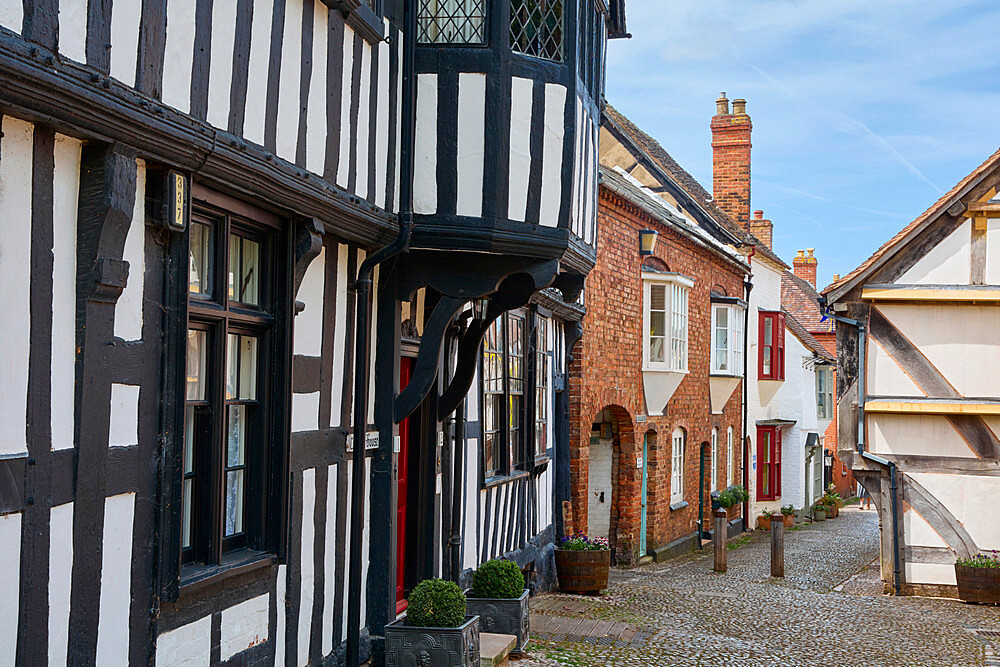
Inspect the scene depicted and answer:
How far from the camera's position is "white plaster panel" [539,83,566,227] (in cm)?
701

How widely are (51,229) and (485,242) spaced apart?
343cm

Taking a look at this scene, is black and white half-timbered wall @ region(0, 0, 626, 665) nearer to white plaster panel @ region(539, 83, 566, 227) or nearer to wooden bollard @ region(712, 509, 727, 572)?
white plaster panel @ region(539, 83, 566, 227)

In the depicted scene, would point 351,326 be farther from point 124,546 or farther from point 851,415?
point 851,415

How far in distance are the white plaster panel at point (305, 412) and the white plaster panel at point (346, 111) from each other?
1.30m

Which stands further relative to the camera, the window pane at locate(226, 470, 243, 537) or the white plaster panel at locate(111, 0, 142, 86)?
the window pane at locate(226, 470, 243, 537)

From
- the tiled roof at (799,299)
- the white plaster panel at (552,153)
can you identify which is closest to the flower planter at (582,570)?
the white plaster panel at (552,153)

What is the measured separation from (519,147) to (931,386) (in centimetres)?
950

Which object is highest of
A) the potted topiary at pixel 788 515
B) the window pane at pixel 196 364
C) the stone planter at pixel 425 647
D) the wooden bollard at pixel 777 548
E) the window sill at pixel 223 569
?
the window pane at pixel 196 364

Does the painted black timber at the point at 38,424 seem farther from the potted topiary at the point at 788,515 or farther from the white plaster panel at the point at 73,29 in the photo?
the potted topiary at the point at 788,515

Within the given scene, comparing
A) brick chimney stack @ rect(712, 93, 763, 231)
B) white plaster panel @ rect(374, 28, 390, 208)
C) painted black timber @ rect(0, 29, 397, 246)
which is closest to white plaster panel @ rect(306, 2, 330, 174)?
painted black timber @ rect(0, 29, 397, 246)


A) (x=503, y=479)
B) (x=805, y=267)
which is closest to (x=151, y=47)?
(x=503, y=479)

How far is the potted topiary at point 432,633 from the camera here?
6.91 m

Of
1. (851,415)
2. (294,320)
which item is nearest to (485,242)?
(294,320)

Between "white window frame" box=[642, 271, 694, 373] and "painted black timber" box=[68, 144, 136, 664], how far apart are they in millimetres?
13111
